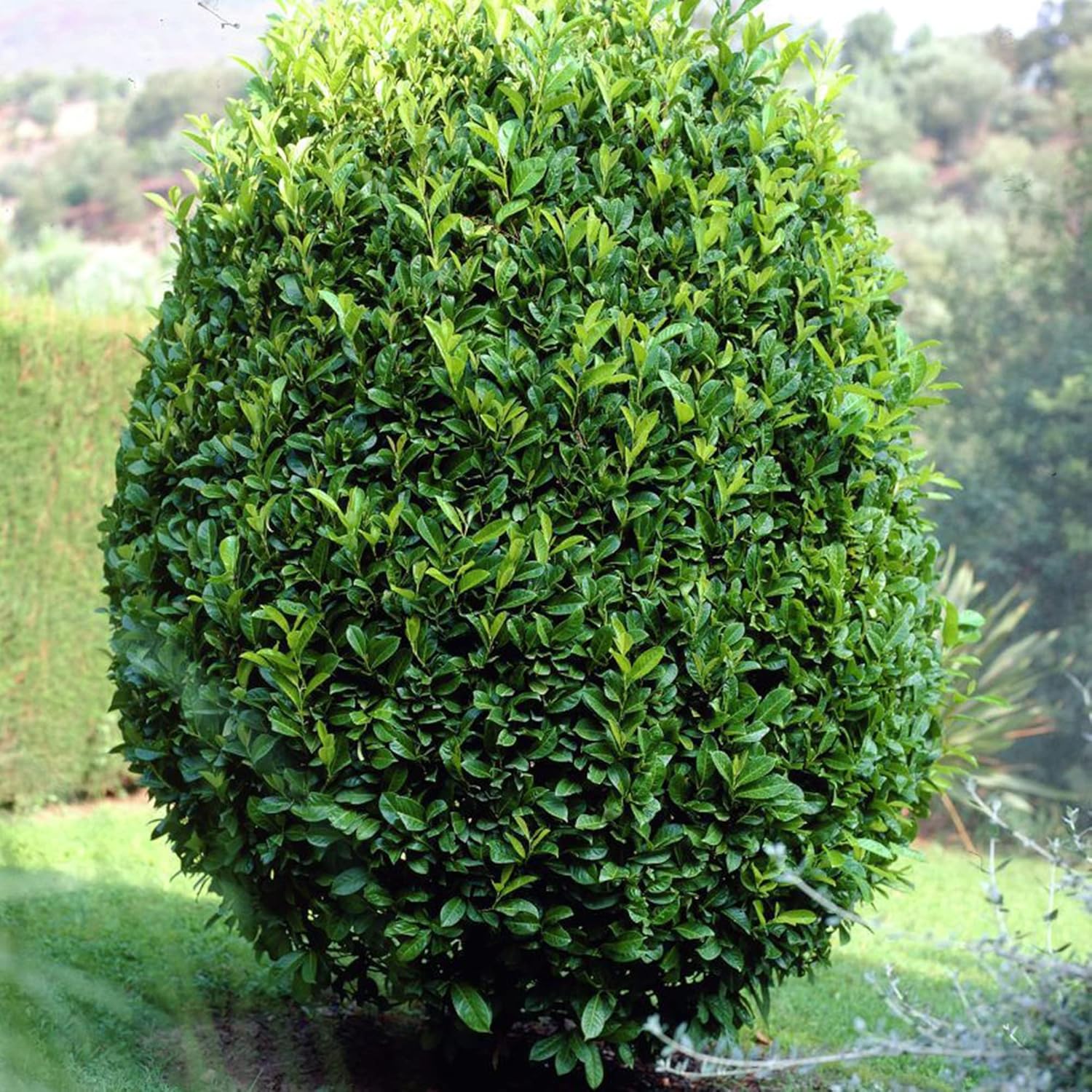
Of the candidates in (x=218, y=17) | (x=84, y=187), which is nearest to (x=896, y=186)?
(x=84, y=187)

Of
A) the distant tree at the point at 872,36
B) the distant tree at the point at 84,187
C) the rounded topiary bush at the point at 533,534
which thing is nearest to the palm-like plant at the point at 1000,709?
the rounded topiary bush at the point at 533,534

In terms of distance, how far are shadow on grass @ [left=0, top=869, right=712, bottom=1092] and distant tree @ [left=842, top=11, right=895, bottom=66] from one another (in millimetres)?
22355

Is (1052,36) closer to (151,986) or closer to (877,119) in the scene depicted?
(877,119)

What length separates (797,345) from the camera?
374 cm

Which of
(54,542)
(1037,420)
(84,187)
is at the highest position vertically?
(84,187)

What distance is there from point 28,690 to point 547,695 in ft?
20.1

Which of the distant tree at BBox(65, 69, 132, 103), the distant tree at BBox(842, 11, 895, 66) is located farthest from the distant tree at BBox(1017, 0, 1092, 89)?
the distant tree at BBox(65, 69, 132, 103)

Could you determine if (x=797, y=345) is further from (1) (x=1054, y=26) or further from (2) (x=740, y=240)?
(1) (x=1054, y=26)

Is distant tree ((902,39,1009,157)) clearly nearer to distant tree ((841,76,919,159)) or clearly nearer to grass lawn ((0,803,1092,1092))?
distant tree ((841,76,919,159))

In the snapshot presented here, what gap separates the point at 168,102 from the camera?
2219 centimetres

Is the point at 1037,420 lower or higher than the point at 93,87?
lower

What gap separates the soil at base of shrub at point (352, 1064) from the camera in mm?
4250

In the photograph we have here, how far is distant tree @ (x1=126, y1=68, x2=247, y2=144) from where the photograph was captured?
22.0 meters

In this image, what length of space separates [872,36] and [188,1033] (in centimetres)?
2439
